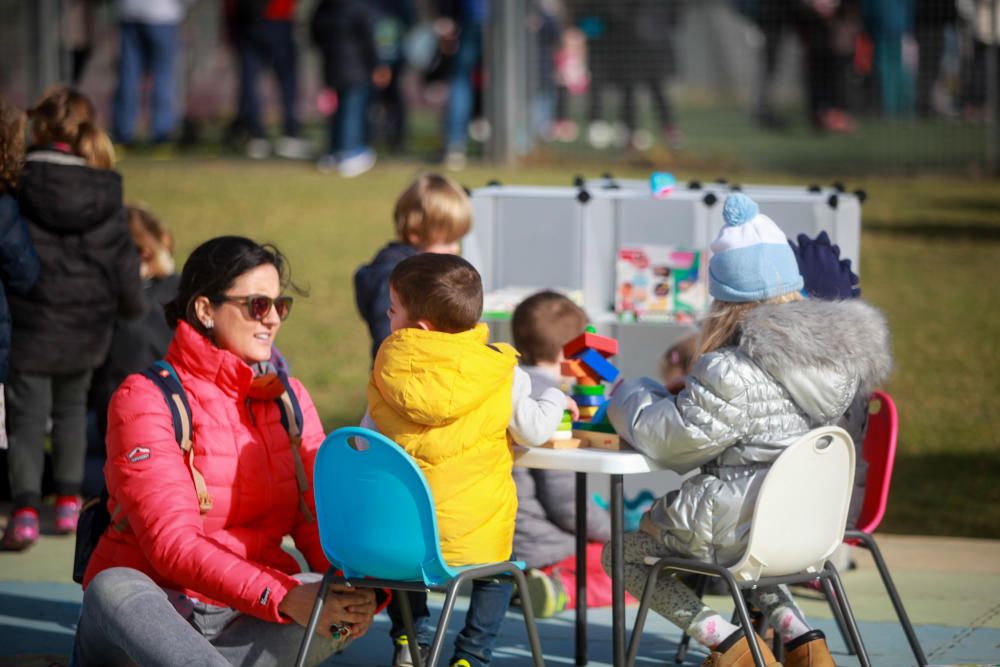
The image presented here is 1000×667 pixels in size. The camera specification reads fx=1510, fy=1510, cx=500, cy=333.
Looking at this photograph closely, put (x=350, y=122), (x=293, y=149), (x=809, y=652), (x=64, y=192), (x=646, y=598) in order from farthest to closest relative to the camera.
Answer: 1. (x=293, y=149)
2. (x=350, y=122)
3. (x=64, y=192)
4. (x=809, y=652)
5. (x=646, y=598)

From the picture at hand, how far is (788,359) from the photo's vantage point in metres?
3.86

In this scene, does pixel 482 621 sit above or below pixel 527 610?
below

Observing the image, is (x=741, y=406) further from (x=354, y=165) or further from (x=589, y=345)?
(x=354, y=165)

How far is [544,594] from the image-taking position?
5129 millimetres

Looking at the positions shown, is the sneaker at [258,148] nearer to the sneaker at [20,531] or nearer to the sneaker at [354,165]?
the sneaker at [354,165]

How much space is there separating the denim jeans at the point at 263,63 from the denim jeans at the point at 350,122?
0.86m

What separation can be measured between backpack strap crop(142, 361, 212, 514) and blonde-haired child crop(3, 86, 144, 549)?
2.22 metres

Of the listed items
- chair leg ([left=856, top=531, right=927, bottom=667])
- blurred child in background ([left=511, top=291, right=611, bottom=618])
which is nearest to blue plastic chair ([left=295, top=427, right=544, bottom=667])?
chair leg ([left=856, top=531, right=927, bottom=667])

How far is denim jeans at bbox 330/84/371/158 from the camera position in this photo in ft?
42.5

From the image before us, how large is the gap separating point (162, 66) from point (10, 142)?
8.86 metres

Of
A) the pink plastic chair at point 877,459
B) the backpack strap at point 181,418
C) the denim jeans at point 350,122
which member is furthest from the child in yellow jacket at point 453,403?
the denim jeans at point 350,122

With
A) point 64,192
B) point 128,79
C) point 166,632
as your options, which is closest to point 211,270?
point 166,632

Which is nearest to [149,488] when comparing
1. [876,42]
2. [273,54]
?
[273,54]

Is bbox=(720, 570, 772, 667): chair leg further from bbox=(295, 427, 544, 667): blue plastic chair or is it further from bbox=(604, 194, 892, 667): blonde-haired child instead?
bbox=(295, 427, 544, 667): blue plastic chair
